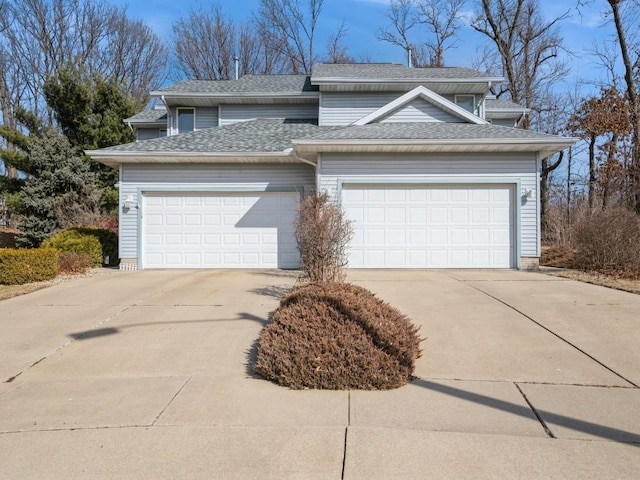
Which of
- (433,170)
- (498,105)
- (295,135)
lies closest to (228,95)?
(295,135)

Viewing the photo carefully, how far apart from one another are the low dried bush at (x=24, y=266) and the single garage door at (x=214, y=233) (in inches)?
98.5

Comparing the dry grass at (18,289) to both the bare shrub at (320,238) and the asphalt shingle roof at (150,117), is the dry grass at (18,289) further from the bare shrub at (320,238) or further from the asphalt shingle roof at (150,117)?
the asphalt shingle roof at (150,117)

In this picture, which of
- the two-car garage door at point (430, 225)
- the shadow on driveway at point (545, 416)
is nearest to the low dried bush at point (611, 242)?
the two-car garage door at point (430, 225)

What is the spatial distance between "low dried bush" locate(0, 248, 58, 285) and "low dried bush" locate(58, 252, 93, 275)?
32.8 inches

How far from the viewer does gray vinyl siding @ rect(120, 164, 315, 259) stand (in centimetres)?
1202

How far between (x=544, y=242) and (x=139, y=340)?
667 inches

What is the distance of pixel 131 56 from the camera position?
3158 cm

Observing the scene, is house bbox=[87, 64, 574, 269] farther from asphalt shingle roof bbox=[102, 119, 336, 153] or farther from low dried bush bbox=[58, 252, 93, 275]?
low dried bush bbox=[58, 252, 93, 275]

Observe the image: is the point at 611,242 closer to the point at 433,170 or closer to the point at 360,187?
the point at 433,170

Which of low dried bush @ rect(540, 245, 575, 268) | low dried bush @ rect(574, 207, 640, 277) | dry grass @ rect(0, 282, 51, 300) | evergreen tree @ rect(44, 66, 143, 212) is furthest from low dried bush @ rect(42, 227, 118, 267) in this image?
low dried bush @ rect(540, 245, 575, 268)

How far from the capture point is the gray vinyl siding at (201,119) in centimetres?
1605

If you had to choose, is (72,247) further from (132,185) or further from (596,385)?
(596,385)

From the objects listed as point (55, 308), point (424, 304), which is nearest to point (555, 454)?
point (424, 304)

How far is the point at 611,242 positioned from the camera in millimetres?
10266
